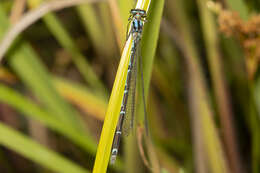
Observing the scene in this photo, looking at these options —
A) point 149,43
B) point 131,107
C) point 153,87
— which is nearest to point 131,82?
point 131,107

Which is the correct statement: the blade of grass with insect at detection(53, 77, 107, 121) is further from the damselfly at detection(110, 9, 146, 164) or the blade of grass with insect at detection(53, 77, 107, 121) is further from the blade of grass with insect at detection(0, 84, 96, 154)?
the damselfly at detection(110, 9, 146, 164)

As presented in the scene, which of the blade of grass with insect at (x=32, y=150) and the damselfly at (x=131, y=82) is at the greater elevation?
the damselfly at (x=131, y=82)

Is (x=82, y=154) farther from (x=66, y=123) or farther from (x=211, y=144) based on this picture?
(x=211, y=144)

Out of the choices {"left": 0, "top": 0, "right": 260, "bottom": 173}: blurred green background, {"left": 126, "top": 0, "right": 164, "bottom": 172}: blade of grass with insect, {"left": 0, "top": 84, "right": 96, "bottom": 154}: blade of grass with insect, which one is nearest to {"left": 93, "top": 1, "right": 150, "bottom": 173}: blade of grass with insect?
{"left": 126, "top": 0, "right": 164, "bottom": 172}: blade of grass with insect

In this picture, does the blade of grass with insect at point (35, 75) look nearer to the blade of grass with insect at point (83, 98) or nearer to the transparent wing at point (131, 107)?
the blade of grass with insect at point (83, 98)

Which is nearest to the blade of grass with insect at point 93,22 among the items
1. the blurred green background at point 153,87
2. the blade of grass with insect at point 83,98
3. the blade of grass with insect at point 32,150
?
the blurred green background at point 153,87

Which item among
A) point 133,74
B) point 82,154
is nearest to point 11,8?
point 82,154

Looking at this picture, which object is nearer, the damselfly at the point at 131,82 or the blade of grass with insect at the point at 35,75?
the damselfly at the point at 131,82
